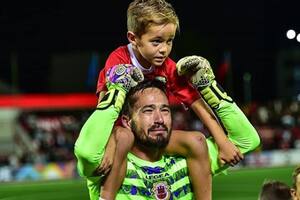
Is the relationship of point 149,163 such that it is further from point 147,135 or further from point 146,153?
point 147,135

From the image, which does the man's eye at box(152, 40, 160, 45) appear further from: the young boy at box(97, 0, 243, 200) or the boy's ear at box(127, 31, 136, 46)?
the boy's ear at box(127, 31, 136, 46)

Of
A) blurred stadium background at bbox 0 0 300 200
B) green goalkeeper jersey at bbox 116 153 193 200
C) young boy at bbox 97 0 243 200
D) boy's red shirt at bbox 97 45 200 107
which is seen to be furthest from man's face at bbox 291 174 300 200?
blurred stadium background at bbox 0 0 300 200

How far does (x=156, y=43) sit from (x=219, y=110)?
0.53 m

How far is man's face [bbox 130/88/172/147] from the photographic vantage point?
3715mm

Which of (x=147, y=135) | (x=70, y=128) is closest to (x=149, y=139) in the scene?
(x=147, y=135)

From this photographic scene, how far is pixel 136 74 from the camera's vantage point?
3873mm

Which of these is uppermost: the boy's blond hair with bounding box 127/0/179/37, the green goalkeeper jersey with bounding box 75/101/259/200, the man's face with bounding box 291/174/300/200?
the boy's blond hair with bounding box 127/0/179/37

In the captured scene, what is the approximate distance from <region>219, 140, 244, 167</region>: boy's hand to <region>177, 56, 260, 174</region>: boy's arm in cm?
2

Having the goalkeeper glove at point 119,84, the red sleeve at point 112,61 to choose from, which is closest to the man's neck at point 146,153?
the goalkeeper glove at point 119,84

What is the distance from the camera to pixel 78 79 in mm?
45969

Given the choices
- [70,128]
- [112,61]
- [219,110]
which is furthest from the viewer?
[70,128]

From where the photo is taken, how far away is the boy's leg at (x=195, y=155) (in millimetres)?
3857

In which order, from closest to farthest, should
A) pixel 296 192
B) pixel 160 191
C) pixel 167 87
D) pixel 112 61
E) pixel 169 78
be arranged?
pixel 160 191
pixel 167 87
pixel 169 78
pixel 112 61
pixel 296 192

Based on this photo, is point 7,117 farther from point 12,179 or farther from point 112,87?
point 112,87
